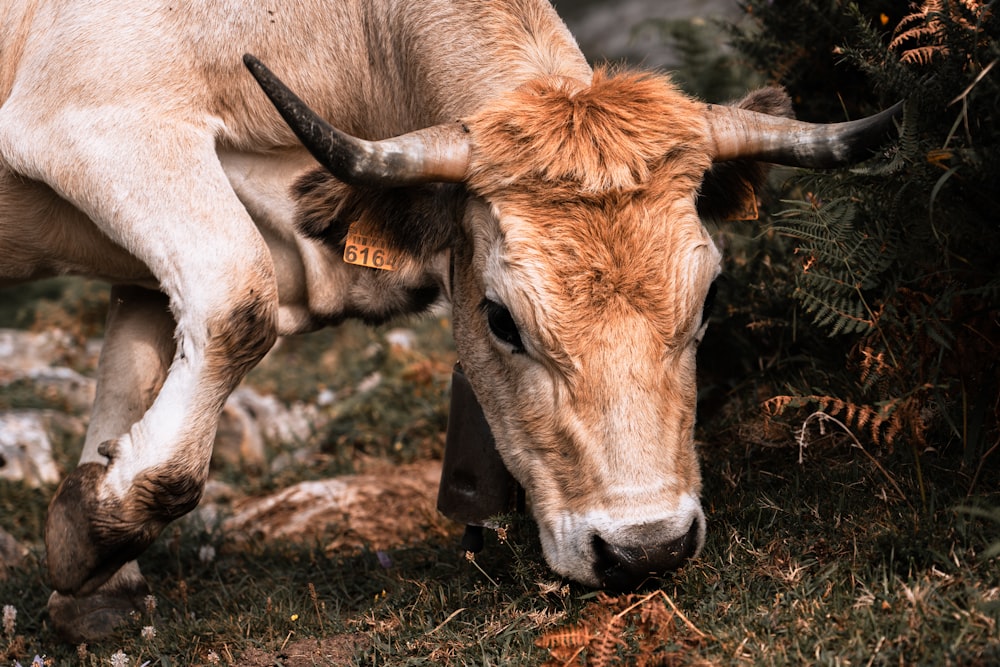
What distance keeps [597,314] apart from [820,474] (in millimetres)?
1285

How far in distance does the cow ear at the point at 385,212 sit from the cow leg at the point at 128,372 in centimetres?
134

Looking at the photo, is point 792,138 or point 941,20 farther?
point 792,138

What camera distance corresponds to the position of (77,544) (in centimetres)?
405

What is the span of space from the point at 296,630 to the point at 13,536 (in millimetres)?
2686

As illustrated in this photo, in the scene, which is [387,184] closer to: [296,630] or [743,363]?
[296,630]

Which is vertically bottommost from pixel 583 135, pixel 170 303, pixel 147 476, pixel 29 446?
pixel 29 446

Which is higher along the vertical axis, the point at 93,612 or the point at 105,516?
the point at 105,516

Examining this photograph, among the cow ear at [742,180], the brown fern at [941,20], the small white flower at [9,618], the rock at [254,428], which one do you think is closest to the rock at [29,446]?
the rock at [254,428]

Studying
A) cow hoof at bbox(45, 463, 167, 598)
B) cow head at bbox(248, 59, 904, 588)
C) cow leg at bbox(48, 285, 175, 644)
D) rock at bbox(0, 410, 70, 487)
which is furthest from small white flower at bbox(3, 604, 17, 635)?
cow head at bbox(248, 59, 904, 588)

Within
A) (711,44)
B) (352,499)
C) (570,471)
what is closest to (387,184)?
(570,471)

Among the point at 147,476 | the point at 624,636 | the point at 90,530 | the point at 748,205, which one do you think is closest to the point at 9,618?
the point at 90,530

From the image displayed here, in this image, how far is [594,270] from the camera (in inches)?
139

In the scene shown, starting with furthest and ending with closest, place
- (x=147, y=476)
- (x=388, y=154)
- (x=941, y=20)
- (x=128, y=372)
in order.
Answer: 1. (x=128, y=372)
2. (x=147, y=476)
3. (x=388, y=154)
4. (x=941, y=20)

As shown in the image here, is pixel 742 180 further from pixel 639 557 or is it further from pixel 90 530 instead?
pixel 90 530
